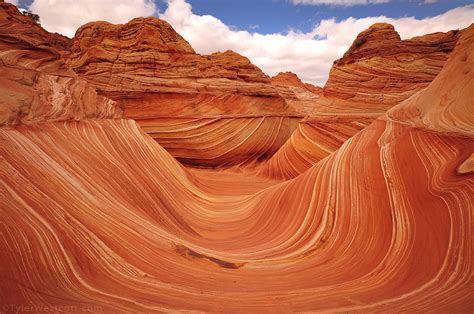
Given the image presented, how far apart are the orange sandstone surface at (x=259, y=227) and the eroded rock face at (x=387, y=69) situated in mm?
3876

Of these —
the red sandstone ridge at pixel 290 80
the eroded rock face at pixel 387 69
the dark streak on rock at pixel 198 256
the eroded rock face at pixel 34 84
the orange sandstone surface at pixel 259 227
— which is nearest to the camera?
the orange sandstone surface at pixel 259 227

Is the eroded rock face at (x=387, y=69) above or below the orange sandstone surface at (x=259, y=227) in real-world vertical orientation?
above

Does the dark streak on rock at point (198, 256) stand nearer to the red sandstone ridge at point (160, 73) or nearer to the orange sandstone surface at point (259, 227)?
the orange sandstone surface at point (259, 227)

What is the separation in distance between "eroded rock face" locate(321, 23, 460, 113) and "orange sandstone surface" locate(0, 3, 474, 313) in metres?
3.88

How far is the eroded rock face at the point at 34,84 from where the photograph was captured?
351 centimetres

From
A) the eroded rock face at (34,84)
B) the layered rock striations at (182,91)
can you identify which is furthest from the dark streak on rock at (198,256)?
the layered rock striations at (182,91)

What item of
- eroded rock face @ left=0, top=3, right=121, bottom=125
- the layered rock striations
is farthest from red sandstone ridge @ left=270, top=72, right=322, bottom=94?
eroded rock face @ left=0, top=3, right=121, bottom=125

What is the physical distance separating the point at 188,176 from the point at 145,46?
276 inches

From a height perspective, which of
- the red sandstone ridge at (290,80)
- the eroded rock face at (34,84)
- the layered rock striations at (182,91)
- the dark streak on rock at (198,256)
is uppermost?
the red sandstone ridge at (290,80)

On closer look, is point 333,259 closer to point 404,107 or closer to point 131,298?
point 131,298

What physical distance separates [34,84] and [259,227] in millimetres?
3648

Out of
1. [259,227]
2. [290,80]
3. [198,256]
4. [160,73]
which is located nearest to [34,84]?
[198,256]

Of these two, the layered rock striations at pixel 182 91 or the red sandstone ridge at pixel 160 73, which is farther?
the red sandstone ridge at pixel 160 73

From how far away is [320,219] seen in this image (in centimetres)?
346
